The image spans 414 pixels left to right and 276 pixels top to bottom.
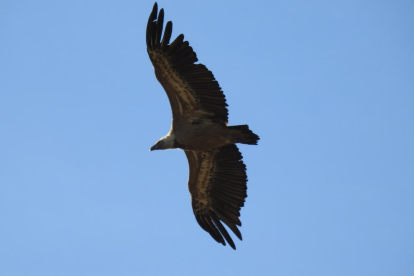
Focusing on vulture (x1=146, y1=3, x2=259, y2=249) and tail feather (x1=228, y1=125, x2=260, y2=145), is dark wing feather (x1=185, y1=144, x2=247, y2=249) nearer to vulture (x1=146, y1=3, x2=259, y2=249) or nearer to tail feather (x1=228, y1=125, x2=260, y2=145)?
vulture (x1=146, y1=3, x2=259, y2=249)

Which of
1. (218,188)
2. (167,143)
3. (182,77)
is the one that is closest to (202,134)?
(167,143)

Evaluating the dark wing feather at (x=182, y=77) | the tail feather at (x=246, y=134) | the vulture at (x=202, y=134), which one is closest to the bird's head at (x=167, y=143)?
the vulture at (x=202, y=134)

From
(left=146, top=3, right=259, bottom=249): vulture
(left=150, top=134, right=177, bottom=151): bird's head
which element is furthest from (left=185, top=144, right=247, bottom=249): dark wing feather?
(left=150, top=134, right=177, bottom=151): bird's head

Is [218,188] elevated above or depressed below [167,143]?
below

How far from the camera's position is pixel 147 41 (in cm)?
1377

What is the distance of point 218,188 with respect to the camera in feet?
51.8

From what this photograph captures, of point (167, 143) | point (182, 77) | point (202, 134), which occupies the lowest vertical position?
point (167, 143)

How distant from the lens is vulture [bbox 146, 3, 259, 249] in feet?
45.6

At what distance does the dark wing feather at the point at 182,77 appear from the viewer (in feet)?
45.1

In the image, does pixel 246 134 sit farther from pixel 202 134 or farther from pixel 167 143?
pixel 167 143

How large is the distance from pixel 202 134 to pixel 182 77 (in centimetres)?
138

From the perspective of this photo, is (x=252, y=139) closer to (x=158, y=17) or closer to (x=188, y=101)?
(x=188, y=101)

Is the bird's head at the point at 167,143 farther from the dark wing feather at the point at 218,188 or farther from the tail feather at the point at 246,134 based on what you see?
the tail feather at the point at 246,134

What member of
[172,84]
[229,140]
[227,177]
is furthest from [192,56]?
[227,177]
